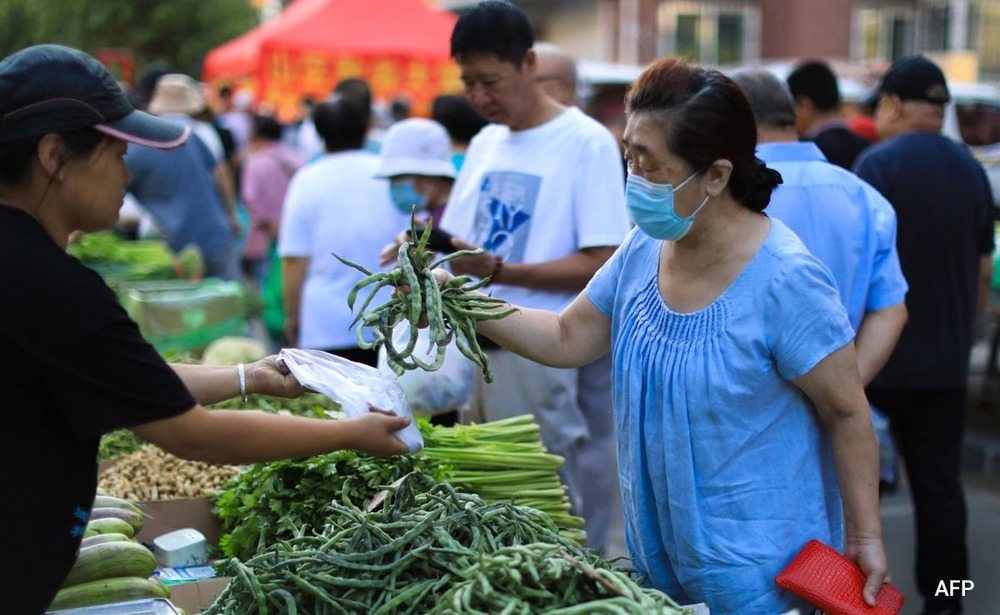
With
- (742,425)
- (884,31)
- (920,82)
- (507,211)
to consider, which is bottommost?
(884,31)

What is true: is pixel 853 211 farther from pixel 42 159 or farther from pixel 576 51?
pixel 576 51

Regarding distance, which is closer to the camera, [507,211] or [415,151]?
[507,211]

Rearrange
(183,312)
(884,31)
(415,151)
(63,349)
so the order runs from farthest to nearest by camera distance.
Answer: (884,31), (183,312), (415,151), (63,349)

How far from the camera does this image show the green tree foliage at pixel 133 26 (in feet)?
88.4

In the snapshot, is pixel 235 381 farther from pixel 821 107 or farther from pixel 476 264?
pixel 821 107

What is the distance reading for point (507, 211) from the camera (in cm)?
442

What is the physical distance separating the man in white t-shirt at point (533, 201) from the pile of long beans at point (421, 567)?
172cm

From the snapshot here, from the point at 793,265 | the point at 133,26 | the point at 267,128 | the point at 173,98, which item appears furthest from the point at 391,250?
the point at 133,26

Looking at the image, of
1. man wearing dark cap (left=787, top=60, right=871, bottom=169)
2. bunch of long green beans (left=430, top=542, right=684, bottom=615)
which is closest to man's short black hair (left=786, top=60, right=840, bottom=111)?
man wearing dark cap (left=787, top=60, right=871, bottom=169)

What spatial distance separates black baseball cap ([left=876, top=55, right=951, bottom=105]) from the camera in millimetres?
4832

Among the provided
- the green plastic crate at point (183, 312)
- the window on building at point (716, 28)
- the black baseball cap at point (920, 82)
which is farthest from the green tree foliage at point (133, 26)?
the black baseball cap at point (920, 82)

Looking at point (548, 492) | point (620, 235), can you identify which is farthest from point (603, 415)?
point (548, 492)

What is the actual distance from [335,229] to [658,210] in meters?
3.40

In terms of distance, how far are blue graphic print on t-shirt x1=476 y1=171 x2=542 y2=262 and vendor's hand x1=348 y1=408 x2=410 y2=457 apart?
2.07 meters
